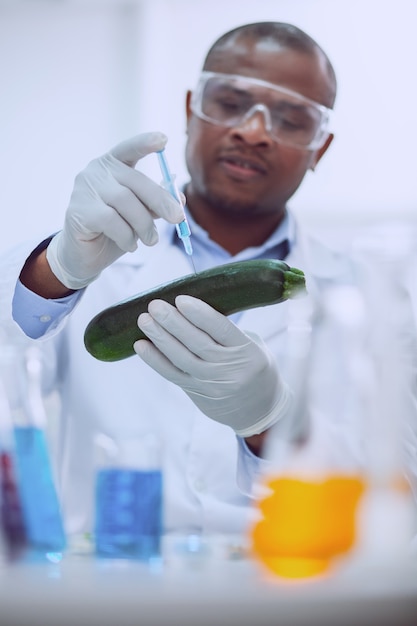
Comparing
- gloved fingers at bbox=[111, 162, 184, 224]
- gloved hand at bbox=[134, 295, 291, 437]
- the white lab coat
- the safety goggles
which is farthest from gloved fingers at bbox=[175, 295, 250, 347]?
the safety goggles

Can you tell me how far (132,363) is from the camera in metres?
1.35

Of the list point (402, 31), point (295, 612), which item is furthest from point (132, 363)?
point (402, 31)

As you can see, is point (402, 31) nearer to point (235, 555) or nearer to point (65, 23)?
point (65, 23)

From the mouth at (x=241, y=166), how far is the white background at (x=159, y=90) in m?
0.66

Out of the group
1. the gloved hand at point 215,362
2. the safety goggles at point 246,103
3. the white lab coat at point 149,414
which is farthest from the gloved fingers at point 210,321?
the safety goggles at point 246,103

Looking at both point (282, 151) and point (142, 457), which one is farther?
point (282, 151)

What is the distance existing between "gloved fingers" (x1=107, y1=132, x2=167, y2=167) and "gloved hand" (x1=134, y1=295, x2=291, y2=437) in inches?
6.9

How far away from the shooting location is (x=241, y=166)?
1306 millimetres

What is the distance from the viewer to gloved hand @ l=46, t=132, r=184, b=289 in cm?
92

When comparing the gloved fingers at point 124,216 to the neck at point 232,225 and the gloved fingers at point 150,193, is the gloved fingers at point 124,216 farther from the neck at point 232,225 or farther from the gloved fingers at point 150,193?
the neck at point 232,225

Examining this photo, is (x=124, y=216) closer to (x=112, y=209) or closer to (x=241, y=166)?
Answer: (x=112, y=209)

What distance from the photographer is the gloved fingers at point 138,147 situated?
903 millimetres

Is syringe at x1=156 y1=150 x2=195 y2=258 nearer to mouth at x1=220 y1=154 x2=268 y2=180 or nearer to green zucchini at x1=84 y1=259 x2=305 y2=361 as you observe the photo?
green zucchini at x1=84 y1=259 x2=305 y2=361

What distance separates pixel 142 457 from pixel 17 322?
24 centimetres
